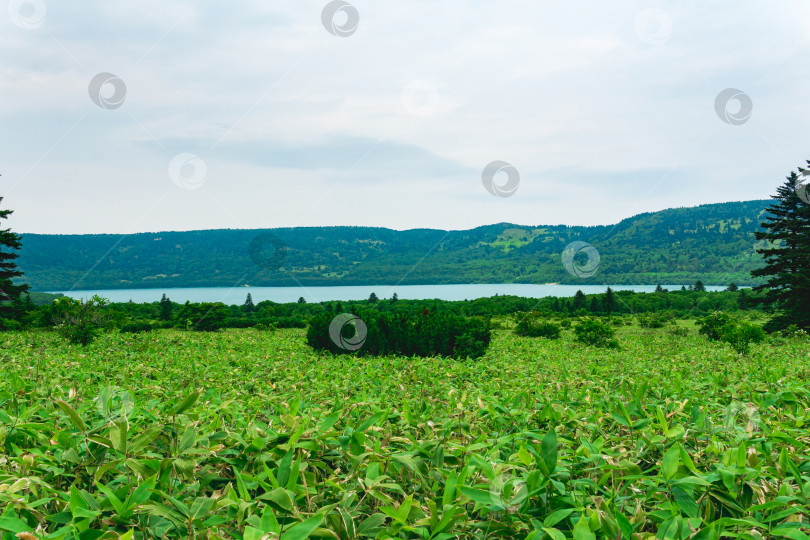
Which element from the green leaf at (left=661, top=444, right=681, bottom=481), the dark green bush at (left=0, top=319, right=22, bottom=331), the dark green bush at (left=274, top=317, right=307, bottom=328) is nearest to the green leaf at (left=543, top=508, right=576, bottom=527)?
the green leaf at (left=661, top=444, right=681, bottom=481)

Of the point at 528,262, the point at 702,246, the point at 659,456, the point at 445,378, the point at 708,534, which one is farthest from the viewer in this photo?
the point at 702,246

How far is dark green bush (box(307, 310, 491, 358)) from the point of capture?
476 inches

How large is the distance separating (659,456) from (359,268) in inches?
3133

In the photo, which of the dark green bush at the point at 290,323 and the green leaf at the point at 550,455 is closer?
the green leaf at the point at 550,455

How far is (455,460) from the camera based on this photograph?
1979 millimetres

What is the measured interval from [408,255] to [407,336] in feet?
282

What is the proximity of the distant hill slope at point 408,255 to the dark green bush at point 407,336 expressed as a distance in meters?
24.9

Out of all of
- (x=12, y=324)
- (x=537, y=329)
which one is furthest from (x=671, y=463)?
(x=12, y=324)

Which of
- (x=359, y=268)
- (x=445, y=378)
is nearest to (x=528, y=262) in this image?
(x=359, y=268)

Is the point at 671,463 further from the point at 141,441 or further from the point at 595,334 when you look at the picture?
the point at 595,334

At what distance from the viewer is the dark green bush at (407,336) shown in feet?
39.7

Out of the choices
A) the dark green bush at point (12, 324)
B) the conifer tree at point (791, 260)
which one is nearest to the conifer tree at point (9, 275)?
the dark green bush at point (12, 324)

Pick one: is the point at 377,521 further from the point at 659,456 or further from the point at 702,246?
the point at 702,246

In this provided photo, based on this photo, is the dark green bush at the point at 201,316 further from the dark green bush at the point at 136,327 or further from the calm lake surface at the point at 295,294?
the dark green bush at the point at 136,327
